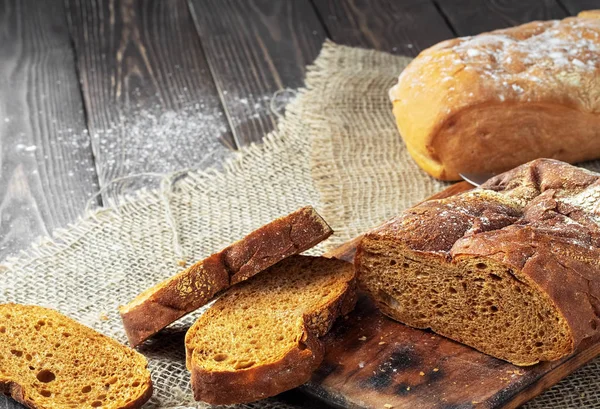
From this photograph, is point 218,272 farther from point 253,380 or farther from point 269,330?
point 253,380

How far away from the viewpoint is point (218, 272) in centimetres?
265

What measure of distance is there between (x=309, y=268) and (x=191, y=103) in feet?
5.48

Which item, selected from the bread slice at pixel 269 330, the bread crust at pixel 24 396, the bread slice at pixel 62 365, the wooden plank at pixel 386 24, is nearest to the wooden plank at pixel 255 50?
the wooden plank at pixel 386 24

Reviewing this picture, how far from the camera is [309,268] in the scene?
283 cm

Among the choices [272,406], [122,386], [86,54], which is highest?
[86,54]

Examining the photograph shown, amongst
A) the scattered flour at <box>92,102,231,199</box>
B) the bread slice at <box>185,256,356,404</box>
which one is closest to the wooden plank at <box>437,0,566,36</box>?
the scattered flour at <box>92,102,231,199</box>

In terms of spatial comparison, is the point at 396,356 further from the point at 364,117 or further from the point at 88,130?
the point at 88,130

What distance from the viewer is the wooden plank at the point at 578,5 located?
503 centimetres

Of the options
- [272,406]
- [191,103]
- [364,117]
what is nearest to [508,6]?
[364,117]

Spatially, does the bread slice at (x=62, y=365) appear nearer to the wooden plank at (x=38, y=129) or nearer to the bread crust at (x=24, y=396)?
the bread crust at (x=24, y=396)

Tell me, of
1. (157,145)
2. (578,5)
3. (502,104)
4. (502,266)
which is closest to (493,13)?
(578,5)

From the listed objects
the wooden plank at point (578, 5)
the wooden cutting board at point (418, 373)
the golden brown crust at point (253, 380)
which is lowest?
the wooden cutting board at point (418, 373)

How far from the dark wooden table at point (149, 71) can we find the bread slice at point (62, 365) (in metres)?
0.70

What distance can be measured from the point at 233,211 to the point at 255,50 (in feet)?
4.79
